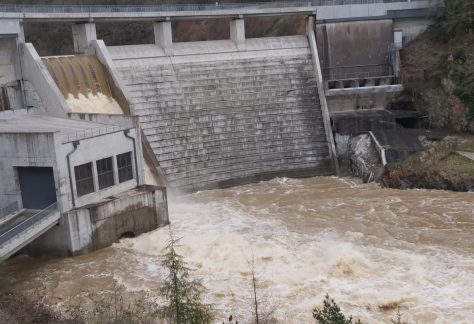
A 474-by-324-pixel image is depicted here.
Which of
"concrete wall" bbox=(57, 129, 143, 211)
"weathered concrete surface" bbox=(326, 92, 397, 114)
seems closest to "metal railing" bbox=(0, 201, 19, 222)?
"concrete wall" bbox=(57, 129, 143, 211)

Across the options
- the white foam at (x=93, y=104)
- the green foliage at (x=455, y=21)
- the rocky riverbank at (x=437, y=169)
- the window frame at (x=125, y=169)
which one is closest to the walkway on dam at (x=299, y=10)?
the green foliage at (x=455, y=21)

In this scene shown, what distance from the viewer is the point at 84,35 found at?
76.7 ft

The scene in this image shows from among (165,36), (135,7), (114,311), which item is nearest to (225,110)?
(165,36)

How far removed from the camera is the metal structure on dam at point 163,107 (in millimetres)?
15586

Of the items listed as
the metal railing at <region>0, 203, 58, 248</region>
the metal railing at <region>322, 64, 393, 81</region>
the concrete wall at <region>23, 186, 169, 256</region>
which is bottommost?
the concrete wall at <region>23, 186, 169, 256</region>

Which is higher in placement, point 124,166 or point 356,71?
point 356,71

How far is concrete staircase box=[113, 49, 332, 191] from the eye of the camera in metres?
22.3

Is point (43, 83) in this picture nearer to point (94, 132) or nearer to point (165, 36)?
point (165, 36)

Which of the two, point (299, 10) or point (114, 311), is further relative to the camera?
point (299, 10)

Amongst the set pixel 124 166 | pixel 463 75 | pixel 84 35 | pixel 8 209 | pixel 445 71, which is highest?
pixel 84 35

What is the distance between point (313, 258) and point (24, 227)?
6954 mm

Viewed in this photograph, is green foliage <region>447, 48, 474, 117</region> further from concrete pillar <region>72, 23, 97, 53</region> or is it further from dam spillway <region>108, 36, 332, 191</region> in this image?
concrete pillar <region>72, 23, 97, 53</region>

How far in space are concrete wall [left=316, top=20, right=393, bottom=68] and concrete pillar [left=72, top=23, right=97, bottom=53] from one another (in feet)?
32.6

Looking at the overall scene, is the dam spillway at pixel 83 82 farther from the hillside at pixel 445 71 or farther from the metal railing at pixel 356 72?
the hillside at pixel 445 71
